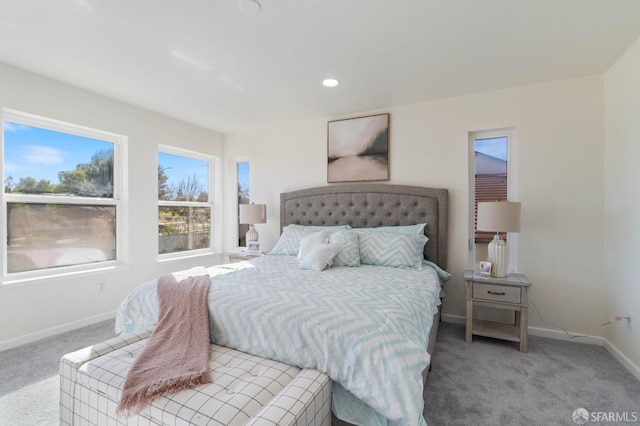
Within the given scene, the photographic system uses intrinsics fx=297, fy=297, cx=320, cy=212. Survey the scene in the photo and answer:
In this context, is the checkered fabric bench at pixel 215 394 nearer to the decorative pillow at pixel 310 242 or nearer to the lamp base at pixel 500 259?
Result: the decorative pillow at pixel 310 242

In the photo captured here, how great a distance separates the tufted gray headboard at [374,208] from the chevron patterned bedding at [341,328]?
3.64 ft

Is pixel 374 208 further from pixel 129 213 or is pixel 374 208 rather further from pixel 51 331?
pixel 51 331

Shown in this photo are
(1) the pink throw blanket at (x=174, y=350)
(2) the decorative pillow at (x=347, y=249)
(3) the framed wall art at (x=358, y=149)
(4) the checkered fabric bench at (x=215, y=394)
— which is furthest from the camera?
(3) the framed wall art at (x=358, y=149)

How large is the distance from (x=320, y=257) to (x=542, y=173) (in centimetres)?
227

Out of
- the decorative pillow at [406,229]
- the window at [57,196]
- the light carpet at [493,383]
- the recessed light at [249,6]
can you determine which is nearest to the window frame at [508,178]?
the decorative pillow at [406,229]

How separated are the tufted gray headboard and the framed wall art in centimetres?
18

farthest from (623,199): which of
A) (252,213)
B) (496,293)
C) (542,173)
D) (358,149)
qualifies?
(252,213)

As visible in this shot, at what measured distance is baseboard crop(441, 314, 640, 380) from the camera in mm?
2201

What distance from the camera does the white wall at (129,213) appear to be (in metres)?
2.61

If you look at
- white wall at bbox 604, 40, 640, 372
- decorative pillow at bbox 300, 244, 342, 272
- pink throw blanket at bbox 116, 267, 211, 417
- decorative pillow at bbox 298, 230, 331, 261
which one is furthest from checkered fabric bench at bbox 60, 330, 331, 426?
white wall at bbox 604, 40, 640, 372

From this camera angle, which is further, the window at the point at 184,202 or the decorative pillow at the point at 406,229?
the window at the point at 184,202

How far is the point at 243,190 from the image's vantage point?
4.72m

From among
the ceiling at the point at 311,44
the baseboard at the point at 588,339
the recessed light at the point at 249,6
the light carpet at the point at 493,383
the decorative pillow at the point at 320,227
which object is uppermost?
the ceiling at the point at 311,44

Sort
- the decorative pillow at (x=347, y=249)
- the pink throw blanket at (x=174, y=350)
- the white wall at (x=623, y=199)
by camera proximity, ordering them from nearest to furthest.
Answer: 1. the pink throw blanket at (x=174, y=350)
2. the white wall at (x=623, y=199)
3. the decorative pillow at (x=347, y=249)
